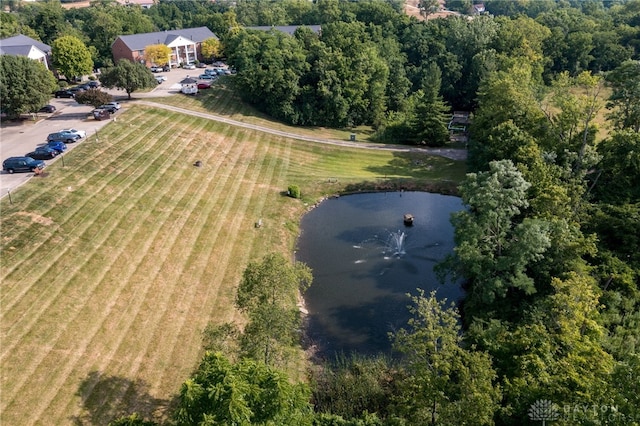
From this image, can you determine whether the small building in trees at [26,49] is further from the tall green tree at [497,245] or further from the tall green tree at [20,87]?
the tall green tree at [497,245]

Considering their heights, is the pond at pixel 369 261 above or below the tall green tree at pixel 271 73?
below

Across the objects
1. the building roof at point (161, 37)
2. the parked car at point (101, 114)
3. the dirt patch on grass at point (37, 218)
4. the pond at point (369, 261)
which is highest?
the building roof at point (161, 37)

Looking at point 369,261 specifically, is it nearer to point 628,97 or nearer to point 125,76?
point 628,97

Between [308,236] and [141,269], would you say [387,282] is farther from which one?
[141,269]

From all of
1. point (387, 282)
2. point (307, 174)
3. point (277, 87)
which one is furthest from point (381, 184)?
point (277, 87)

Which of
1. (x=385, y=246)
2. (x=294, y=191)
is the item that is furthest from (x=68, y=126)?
(x=385, y=246)

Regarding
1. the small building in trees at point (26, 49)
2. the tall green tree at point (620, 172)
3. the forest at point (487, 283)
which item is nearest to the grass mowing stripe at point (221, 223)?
the forest at point (487, 283)
